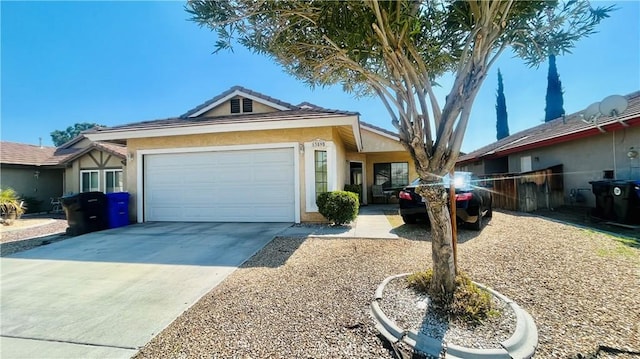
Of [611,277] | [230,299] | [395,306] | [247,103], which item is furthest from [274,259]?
[247,103]

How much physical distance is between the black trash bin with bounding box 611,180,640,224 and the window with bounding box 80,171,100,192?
75.8 feet

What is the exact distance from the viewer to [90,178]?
16.3m

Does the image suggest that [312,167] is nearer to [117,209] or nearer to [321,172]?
[321,172]

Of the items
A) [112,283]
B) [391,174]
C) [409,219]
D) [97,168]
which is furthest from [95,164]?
[409,219]

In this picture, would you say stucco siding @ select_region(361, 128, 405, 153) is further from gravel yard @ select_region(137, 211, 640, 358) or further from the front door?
gravel yard @ select_region(137, 211, 640, 358)

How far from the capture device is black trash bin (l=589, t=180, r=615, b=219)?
7617mm

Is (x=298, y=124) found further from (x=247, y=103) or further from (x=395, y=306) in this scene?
(x=395, y=306)

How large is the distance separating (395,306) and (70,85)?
21839 mm

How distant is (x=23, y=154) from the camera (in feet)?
59.6

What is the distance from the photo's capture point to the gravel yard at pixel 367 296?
2611 mm

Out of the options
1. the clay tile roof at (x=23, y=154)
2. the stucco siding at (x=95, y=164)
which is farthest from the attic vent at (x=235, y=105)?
the clay tile roof at (x=23, y=154)

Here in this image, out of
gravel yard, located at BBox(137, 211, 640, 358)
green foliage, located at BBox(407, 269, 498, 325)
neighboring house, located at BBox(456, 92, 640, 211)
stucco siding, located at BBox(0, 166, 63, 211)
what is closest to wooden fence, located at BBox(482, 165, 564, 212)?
neighboring house, located at BBox(456, 92, 640, 211)

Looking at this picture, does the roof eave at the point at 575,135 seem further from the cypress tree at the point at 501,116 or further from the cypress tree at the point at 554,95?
the cypress tree at the point at 501,116

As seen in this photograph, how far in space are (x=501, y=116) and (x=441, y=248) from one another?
38392mm
